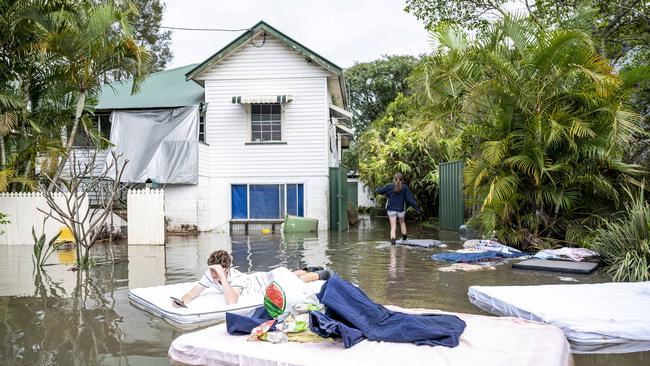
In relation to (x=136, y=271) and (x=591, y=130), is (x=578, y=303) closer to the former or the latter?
(x=591, y=130)

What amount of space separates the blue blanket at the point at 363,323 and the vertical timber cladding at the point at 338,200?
44.0 ft

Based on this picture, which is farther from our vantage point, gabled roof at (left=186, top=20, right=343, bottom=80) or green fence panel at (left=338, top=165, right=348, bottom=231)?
green fence panel at (left=338, top=165, right=348, bottom=231)

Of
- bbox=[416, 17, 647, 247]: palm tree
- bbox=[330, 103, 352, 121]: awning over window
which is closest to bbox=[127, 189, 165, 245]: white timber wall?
bbox=[416, 17, 647, 247]: palm tree

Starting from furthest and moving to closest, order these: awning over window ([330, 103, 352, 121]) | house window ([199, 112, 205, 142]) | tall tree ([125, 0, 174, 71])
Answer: tall tree ([125, 0, 174, 71]) → awning over window ([330, 103, 352, 121]) → house window ([199, 112, 205, 142])

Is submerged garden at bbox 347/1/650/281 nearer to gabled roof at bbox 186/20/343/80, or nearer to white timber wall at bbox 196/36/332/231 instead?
gabled roof at bbox 186/20/343/80

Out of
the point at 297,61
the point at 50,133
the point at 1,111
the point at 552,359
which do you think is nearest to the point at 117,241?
the point at 50,133

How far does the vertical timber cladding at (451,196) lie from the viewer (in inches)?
649

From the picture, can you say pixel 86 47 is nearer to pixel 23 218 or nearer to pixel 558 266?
pixel 23 218

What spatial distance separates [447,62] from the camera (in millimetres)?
11438

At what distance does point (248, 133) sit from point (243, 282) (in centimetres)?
1239

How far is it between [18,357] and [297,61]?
14905 mm

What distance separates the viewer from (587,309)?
540 centimetres

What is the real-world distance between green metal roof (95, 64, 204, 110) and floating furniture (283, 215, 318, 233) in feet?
17.5

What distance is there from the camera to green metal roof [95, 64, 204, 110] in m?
19.0
